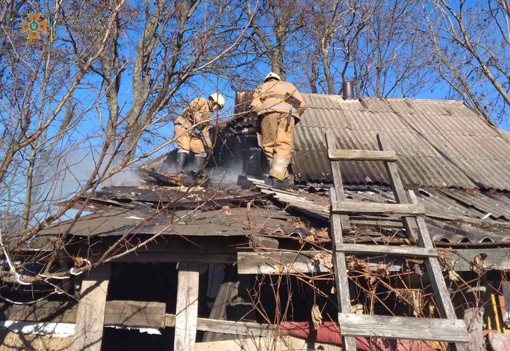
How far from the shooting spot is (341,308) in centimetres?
286

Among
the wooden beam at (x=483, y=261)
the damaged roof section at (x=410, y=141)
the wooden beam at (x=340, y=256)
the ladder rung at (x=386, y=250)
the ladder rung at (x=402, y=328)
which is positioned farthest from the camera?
the damaged roof section at (x=410, y=141)

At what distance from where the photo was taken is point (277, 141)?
635 cm

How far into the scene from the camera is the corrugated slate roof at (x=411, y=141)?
22.7 feet

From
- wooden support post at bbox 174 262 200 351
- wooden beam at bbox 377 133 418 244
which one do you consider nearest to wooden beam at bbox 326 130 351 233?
wooden beam at bbox 377 133 418 244

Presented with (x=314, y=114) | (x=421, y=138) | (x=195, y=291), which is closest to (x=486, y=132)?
(x=421, y=138)

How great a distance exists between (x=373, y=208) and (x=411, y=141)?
200 inches

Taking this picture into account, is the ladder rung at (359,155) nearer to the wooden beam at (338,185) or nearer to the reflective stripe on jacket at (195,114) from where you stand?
the wooden beam at (338,185)

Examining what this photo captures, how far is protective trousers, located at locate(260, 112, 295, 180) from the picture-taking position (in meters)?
6.17

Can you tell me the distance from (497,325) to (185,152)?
216 inches

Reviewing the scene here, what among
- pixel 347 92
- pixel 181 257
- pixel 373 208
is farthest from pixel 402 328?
pixel 347 92

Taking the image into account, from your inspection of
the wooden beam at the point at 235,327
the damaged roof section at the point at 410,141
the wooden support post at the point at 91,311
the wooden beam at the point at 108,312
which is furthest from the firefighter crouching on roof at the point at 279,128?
the wooden support post at the point at 91,311

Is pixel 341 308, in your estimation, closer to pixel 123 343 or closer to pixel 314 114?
pixel 123 343

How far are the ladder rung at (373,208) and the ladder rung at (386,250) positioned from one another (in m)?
0.40

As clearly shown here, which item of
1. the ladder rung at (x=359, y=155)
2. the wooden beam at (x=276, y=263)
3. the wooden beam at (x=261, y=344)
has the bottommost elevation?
the wooden beam at (x=261, y=344)
